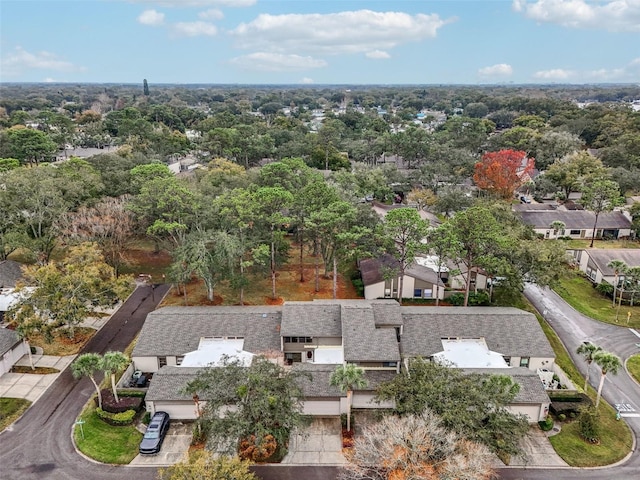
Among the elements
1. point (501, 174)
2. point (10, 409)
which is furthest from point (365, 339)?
point (501, 174)

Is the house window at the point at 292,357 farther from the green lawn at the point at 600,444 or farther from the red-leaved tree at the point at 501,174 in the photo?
the red-leaved tree at the point at 501,174

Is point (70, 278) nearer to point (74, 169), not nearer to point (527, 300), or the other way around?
point (74, 169)

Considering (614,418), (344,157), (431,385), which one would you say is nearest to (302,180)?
(431,385)

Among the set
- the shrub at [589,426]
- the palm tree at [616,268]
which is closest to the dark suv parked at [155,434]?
the shrub at [589,426]

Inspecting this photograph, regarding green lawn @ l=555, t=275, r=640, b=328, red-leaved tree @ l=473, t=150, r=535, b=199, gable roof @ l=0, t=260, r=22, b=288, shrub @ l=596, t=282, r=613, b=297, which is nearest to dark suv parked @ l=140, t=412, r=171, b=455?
gable roof @ l=0, t=260, r=22, b=288

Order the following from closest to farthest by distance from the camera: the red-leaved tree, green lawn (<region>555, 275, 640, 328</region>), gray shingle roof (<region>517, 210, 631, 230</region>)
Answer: green lawn (<region>555, 275, 640, 328</region>)
gray shingle roof (<region>517, 210, 631, 230</region>)
the red-leaved tree

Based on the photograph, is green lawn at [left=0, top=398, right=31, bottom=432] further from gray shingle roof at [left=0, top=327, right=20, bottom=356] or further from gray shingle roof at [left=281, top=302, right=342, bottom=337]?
gray shingle roof at [left=281, top=302, right=342, bottom=337]

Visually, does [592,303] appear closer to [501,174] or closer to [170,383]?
[501,174]
